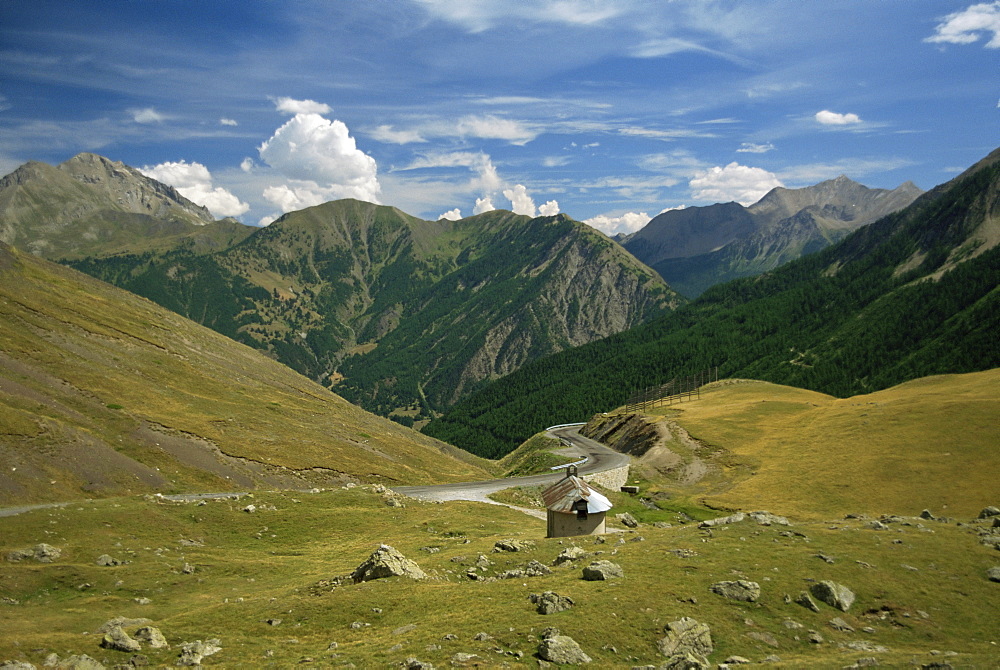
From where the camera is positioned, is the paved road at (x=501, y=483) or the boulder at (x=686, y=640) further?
the paved road at (x=501, y=483)

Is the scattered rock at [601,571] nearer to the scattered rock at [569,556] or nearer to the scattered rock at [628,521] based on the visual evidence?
the scattered rock at [569,556]

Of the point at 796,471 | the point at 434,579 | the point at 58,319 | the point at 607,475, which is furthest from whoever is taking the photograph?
the point at 58,319

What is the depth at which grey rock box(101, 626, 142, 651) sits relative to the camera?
910 inches

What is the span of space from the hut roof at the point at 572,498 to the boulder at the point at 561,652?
73.1 ft

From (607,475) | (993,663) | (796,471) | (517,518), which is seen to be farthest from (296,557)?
(796,471)

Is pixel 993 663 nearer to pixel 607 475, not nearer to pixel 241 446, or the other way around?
pixel 607 475

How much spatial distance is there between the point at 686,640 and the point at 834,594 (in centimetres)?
904

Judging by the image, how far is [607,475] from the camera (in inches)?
3533

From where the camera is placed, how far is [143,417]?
2987 inches

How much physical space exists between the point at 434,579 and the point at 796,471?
6267 centimetres

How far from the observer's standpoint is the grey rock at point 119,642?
910 inches

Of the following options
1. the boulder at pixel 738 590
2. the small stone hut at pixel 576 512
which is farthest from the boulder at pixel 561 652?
the small stone hut at pixel 576 512

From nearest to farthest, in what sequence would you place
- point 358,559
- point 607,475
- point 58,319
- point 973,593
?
point 973,593
point 358,559
point 607,475
point 58,319

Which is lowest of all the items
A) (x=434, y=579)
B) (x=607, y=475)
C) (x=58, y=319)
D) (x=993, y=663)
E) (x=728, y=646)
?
(x=607, y=475)
